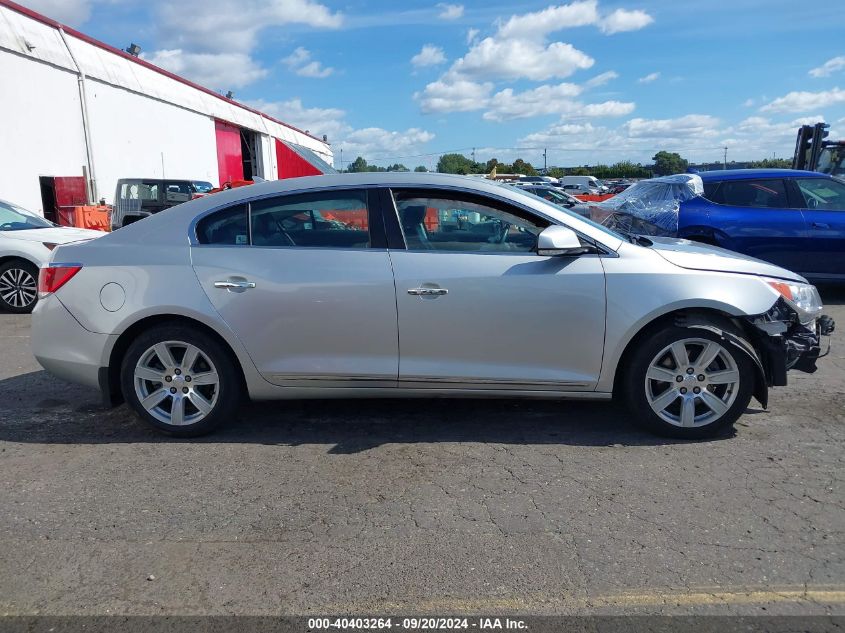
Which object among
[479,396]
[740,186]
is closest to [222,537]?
[479,396]

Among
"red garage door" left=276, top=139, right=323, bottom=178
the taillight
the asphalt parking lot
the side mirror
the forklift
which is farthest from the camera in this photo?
"red garage door" left=276, top=139, right=323, bottom=178

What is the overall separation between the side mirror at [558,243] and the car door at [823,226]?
571cm

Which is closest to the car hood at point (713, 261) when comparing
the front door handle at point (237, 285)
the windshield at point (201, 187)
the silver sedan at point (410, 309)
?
the silver sedan at point (410, 309)

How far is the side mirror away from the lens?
4059 millimetres

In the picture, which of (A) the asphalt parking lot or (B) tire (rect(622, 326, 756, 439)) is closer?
(A) the asphalt parking lot

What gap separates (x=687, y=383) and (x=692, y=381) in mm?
34

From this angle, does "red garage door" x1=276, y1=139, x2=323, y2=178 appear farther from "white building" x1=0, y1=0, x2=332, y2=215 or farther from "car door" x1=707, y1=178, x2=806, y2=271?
"car door" x1=707, y1=178, x2=806, y2=271

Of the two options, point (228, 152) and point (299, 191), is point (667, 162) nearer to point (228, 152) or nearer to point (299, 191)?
point (228, 152)

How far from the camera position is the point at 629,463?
13.0ft

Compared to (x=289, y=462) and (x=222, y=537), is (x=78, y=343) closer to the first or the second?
(x=289, y=462)

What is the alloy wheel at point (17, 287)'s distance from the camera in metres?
8.98

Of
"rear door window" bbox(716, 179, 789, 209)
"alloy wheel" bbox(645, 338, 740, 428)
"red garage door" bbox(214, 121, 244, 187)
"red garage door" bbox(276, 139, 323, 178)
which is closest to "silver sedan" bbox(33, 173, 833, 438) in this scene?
"alloy wheel" bbox(645, 338, 740, 428)

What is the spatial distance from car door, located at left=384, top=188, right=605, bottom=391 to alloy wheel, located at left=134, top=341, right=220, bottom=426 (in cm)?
129

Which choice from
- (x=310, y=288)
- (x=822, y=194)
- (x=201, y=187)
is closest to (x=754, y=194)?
(x=822, y=194)
